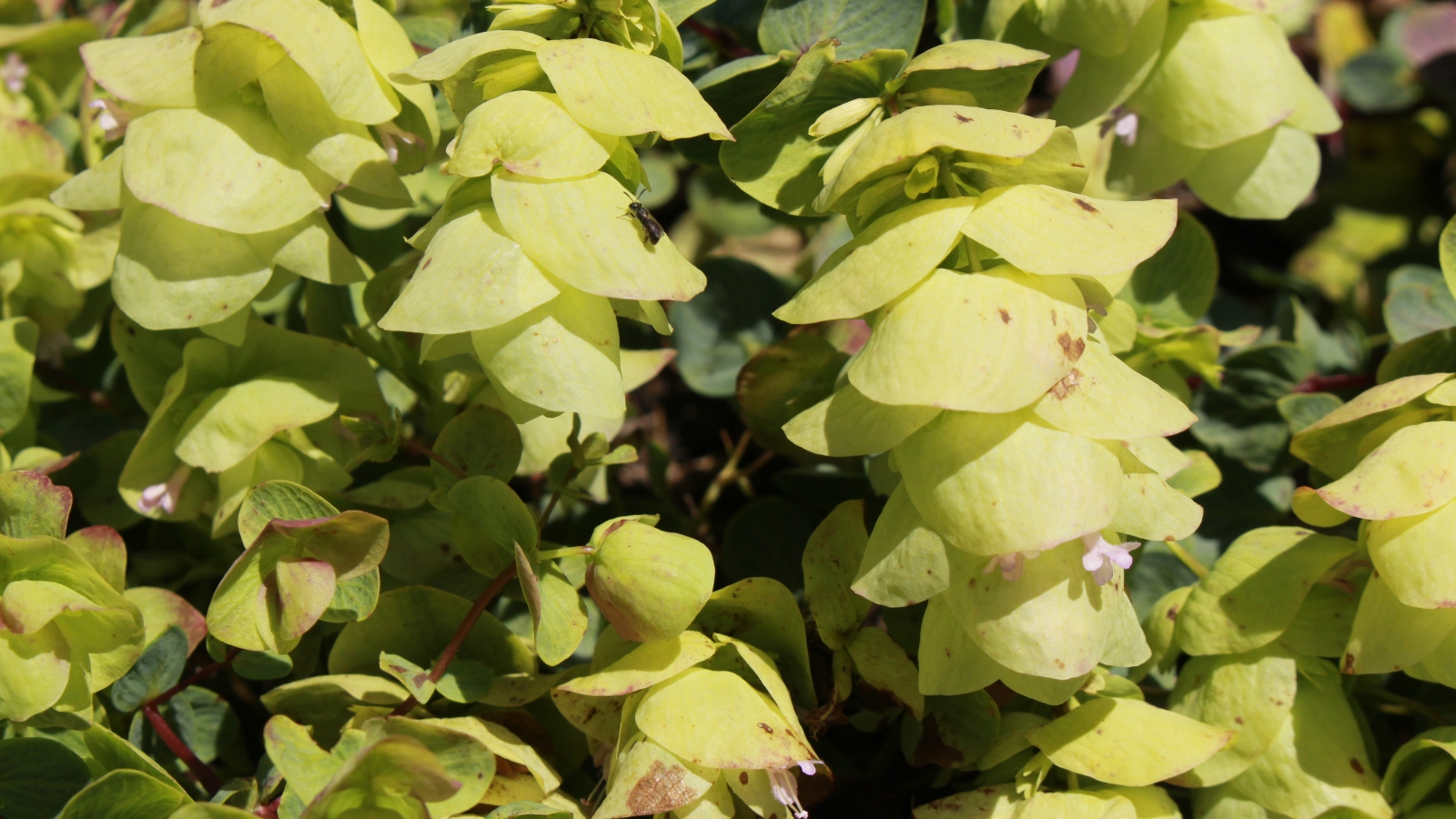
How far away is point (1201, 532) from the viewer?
94 cm

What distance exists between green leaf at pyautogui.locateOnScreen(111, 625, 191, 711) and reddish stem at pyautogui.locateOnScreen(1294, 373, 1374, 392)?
94 cm

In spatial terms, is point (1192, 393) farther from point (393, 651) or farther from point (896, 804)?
point (393, 651)

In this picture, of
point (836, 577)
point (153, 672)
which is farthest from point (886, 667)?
point (153, 672)

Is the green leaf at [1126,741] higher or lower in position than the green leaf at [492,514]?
lower

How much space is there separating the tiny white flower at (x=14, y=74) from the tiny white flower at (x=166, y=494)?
568 mm

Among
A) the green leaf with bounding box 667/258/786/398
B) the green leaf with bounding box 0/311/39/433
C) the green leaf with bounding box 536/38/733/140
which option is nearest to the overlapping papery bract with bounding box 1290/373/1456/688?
the green leaf with bounding box 536/38/733/140

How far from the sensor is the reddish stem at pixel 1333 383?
932 millimetres

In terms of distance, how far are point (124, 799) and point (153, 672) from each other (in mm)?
129

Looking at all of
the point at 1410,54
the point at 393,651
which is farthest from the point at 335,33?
the point at 1410,54

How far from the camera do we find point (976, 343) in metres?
0.51

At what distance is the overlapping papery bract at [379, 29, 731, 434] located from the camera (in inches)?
21.5

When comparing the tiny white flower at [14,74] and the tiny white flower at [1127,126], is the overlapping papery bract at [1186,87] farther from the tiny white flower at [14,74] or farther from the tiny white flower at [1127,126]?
the tiny white flower at [14,74]

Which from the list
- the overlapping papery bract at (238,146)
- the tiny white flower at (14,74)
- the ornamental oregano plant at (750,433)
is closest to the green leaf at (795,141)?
the ornamental oregano plant at (750,433)

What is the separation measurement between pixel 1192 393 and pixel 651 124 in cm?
64
